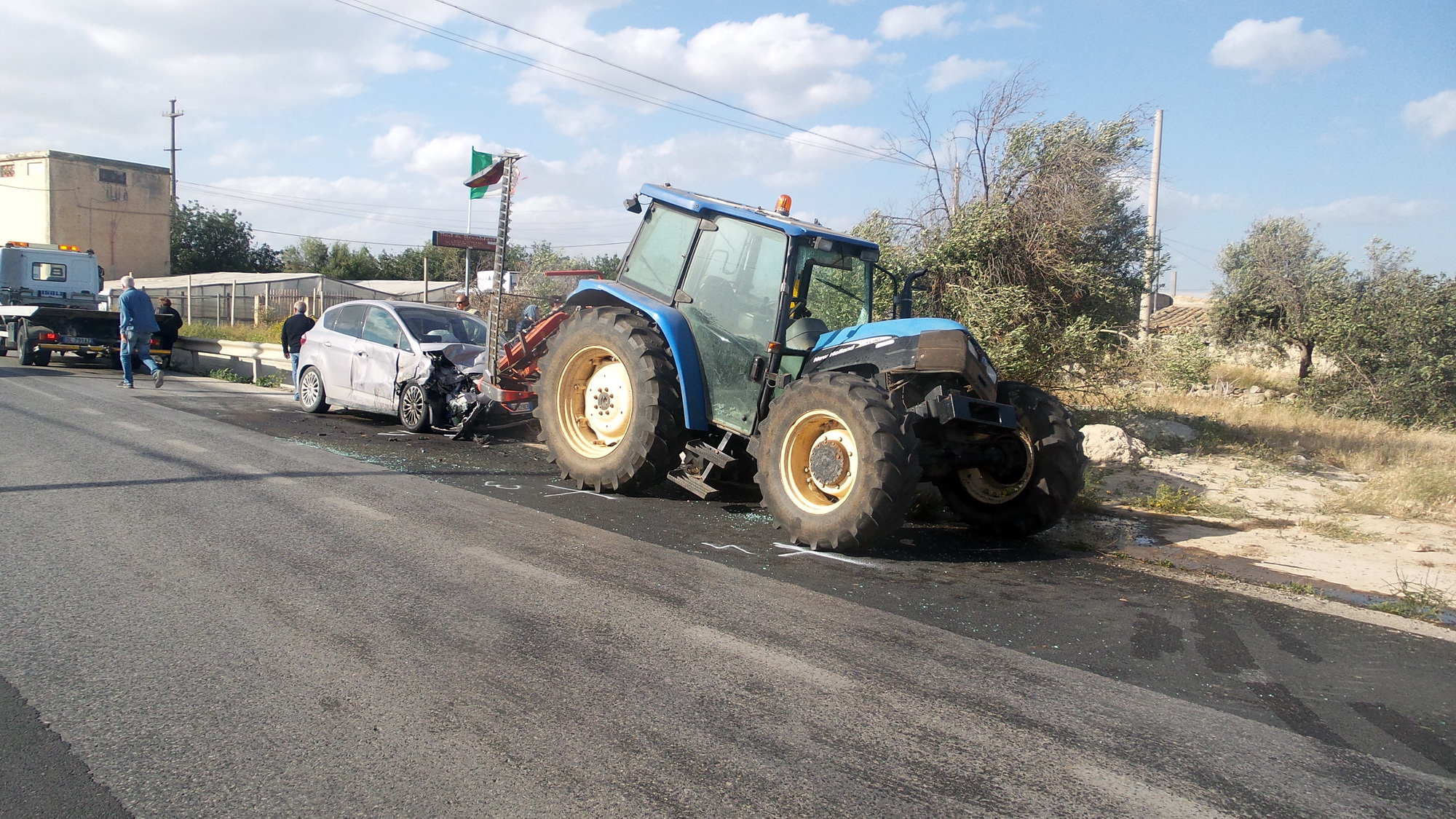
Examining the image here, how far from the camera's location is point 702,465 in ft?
24.2

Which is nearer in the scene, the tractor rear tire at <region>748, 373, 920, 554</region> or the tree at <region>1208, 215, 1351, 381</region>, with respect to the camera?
the tractor rear tire at <region>748, 373, 920, 554</region>

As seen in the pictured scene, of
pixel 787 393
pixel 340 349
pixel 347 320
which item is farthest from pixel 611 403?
pixel 347 320

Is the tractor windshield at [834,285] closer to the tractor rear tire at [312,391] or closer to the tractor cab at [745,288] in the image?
the tractor cab at [745,288]

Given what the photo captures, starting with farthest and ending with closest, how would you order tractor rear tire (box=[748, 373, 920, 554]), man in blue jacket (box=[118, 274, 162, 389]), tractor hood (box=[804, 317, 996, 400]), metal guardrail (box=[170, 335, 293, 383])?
metal guardrail (box=[170, 335, 293, 383]) → man in blue jacket (box=[118, 274, 162, 389]) → tractor hood (box=[804, 317, 996, 400]) → tractor rear tire (box=[748, 373, 920, 554])

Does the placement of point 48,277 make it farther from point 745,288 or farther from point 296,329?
point 745,288

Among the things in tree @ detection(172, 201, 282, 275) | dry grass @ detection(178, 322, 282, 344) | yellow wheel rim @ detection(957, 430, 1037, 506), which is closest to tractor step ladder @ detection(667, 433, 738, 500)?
yellow wheel rim @ detection(957, 430, 1037, 506)

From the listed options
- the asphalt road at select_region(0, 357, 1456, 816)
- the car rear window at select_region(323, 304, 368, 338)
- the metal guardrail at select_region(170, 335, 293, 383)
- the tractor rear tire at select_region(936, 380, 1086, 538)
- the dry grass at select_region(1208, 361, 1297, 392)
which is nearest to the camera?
the asphalt road at select_region(0, 357, 1456, 816)

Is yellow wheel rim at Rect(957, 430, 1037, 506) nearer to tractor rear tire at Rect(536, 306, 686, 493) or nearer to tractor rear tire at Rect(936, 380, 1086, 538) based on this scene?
tractor rear tire at Rect(936, 380, 1086, 538)

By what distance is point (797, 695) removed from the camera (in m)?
3.63

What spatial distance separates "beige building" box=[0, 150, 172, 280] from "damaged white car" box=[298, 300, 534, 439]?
23921 millimetres

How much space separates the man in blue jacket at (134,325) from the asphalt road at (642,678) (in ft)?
28.8

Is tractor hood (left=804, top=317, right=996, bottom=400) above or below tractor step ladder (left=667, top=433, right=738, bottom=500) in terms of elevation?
above

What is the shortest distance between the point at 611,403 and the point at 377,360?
4771mm

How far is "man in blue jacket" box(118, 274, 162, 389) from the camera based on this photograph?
555 inches
